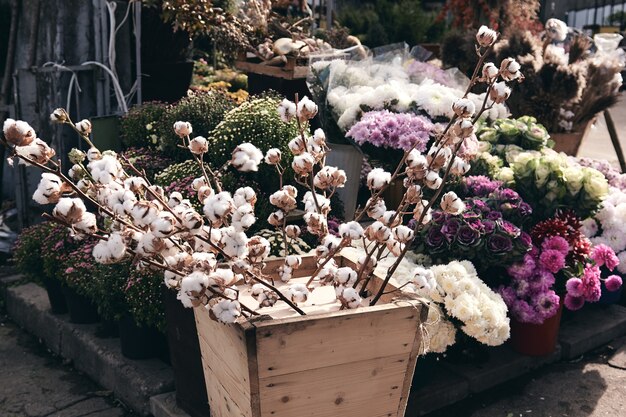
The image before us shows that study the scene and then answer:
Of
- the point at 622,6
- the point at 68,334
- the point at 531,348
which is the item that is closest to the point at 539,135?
the point at 531,348

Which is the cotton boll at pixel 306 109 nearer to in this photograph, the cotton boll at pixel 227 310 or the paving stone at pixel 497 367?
the cotton boll at pixel 227 310

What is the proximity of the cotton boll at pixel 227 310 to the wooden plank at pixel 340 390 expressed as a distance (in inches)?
9.6

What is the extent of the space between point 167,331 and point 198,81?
14.0 feet

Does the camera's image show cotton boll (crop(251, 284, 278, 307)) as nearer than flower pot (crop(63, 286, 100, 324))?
Yes

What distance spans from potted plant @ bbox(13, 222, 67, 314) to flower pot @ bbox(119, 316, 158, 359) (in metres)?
0.67

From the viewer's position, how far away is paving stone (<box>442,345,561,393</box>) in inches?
154

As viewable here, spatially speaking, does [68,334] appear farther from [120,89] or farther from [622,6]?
[622,6]

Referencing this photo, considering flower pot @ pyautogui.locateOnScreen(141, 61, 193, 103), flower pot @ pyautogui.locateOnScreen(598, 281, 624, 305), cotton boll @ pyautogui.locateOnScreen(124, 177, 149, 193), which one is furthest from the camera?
flower pot @ pyautogui.locateOnScreen(141, 61, 193, 103)

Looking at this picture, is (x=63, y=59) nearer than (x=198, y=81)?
Yes

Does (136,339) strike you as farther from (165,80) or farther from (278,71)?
(165,80)

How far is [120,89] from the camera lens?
545 cm

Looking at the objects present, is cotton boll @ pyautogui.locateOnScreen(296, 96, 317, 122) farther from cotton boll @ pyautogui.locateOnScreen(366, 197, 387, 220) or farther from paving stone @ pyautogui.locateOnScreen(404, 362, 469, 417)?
paving stone @ pyautogui.locateOnScreen(404, 362, 469, 417)

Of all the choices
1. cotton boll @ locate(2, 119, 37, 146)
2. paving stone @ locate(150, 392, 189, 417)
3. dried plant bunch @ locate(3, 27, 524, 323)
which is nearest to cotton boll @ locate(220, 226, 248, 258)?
dried plant bunch @ locate(3, 27, 524, 323)

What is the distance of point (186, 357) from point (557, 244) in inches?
76.7
